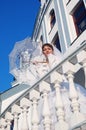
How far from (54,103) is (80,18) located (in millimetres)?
7799

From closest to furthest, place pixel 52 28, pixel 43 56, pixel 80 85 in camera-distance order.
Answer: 1. pixel 80 85
2. pixel 43 56
3. pixel 52 28

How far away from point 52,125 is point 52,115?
0.21 metres

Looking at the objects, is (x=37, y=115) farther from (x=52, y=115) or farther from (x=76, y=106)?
(x=76, y=106)

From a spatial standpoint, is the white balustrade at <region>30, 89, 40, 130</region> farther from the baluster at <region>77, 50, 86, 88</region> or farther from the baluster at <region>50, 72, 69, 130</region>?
the baluster at <region>77, 50, 86, 88</region>

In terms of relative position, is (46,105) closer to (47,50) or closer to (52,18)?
(47,50)

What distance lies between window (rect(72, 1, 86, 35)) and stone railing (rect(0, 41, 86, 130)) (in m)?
7.05

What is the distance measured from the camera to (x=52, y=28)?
40.7ft

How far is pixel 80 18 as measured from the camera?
415 inches

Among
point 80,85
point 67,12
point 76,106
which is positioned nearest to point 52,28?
point 67,12

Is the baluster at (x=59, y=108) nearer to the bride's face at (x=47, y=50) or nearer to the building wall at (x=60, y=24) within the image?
the bride's face at (x=47, y=50)

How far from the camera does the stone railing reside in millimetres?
2696

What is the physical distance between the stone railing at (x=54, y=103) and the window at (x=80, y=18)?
705cm

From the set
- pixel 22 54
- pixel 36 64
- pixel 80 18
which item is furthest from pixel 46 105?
pixel 80 18

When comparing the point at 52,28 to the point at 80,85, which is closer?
the point at 80,85
